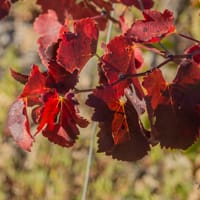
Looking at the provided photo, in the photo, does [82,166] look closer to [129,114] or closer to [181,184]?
[181,184]

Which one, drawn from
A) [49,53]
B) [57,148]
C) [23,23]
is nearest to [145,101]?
[49,53]

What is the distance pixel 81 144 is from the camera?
12.0ft

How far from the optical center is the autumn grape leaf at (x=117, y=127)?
2.39 feet

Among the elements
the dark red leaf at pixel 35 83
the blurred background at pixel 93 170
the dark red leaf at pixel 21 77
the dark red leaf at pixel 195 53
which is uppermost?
A: the dark red leaf at pixel 35 83

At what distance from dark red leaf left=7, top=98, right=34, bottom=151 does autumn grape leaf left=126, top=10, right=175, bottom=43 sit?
0.50 ft

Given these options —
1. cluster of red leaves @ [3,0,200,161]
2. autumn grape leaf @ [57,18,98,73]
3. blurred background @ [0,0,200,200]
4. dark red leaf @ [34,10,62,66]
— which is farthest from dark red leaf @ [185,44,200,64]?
blurred background @ [0,0,200,200]

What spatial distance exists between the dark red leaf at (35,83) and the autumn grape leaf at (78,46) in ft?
0.09

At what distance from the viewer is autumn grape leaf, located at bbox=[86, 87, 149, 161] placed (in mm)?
729

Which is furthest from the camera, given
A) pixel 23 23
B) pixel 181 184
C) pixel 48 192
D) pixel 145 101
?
pixel 23 23

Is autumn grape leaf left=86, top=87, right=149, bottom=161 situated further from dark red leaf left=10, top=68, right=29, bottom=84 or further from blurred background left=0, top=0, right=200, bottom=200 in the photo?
blurred background left=0, top=0, right=200, bottom=200

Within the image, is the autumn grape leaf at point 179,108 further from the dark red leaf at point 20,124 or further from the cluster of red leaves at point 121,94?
the dark red leaf at point 20,124

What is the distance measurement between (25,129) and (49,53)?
10 centimetres

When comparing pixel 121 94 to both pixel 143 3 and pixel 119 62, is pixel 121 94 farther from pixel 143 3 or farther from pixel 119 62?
pixel 143 3

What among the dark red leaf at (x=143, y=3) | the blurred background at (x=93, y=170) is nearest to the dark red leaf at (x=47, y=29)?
the dark red leaf at (x=143, y=3)
